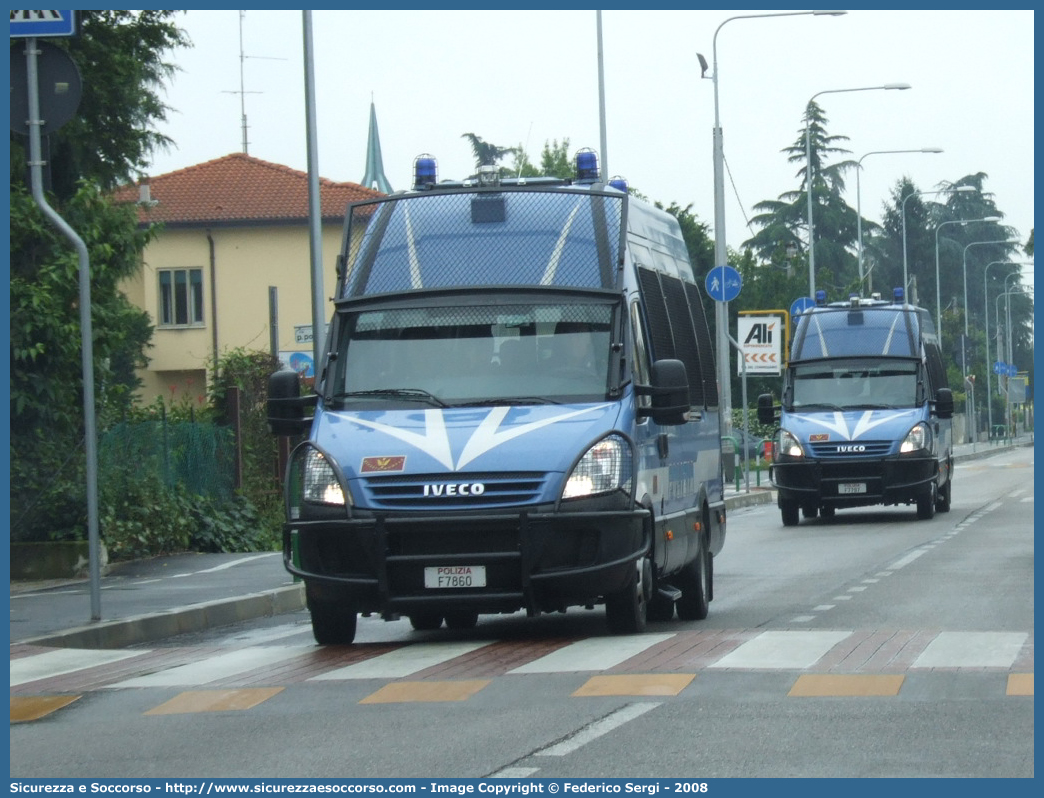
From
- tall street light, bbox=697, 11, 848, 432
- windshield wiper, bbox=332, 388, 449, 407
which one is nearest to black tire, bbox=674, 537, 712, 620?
windshield wiper, bbox=332, 388, 449, 407

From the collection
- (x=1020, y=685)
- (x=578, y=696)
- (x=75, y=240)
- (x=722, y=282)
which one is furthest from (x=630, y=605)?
(x=722, y=282)

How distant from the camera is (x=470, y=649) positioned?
1195cm

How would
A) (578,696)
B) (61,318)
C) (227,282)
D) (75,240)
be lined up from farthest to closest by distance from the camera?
(227,282) < (61,318) < (75,240) < (578,696)

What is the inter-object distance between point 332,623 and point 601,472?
2141mm

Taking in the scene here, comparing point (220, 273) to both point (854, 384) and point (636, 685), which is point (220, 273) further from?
point (636, 685)

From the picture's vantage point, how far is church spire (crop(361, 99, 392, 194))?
98.5 m

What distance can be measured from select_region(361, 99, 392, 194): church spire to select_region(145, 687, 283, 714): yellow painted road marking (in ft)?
290

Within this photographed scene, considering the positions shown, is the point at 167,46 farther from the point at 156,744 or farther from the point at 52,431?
the point at 156,744

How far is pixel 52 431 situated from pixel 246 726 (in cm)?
1159

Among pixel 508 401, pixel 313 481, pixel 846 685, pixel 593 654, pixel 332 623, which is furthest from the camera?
pixel 332 623

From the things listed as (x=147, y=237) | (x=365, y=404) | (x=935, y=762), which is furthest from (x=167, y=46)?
(x=935, y=762)

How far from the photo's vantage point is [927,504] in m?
27.9

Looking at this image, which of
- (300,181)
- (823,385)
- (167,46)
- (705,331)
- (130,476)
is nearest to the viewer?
(705,331)

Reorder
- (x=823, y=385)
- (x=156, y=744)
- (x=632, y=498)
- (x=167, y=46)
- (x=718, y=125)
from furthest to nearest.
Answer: (x=718, y=125), (x=823, y=385), (x=167, y=46), (x=632, y=498), (x=156, y=744)
